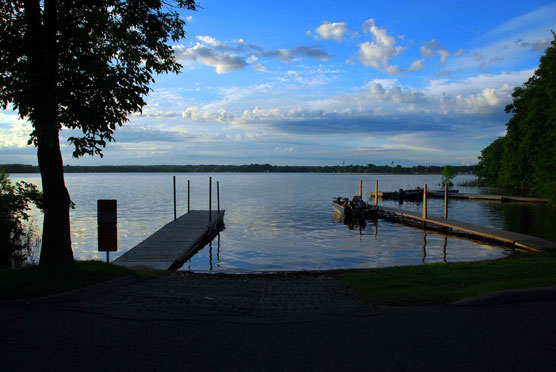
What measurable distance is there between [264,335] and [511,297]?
436 cm

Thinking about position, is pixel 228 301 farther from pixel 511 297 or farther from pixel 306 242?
pixel 306 242

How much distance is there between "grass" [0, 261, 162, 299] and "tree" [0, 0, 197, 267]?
443 mm

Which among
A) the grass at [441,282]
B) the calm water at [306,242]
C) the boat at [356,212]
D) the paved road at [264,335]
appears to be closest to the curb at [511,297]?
the paved road at [264,335]

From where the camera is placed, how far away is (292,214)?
1555 inches

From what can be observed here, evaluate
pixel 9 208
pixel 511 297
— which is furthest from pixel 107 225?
pixel 511 297

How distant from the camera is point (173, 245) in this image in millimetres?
18047

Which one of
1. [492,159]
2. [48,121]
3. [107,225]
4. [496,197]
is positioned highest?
[492,159]

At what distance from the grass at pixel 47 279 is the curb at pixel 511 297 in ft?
23.1

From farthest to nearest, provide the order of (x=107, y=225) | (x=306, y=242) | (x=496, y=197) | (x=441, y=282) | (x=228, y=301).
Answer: (x=496, y=197) < (x=306, y=242) < (x=107, y=225) < (x=441, y=282) < (x=228, y=301)

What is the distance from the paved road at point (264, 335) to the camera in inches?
Answer: 181

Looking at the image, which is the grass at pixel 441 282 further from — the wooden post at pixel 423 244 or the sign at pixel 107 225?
the wooden post at pixel 423 244

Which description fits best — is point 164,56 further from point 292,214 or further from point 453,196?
point 453,196

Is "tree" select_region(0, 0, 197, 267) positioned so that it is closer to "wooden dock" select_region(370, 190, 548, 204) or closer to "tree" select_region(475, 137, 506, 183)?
"wooden dock" select_region(370, 190, 548, 204)

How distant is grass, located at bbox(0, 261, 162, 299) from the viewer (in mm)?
7257
